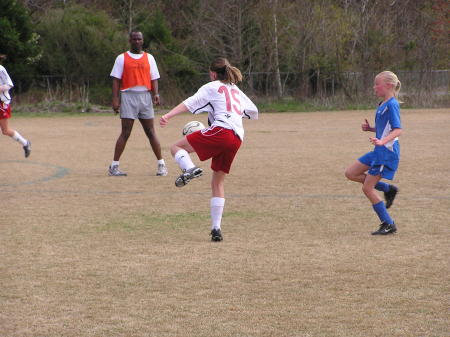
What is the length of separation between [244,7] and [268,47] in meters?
2.08

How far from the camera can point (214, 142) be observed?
7051 millimetres

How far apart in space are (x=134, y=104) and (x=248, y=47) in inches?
973

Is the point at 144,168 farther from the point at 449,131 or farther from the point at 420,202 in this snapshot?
the point at 449,131

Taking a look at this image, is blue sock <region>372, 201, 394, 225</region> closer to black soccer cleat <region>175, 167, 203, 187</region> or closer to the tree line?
black soccer cleat <region>175, 167, 203, 187</region>

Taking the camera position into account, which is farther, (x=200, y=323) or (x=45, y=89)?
(x=45, y=89)

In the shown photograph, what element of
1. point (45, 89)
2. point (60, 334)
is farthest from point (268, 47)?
point (60, 334)

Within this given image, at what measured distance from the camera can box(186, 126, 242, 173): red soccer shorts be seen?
705cm

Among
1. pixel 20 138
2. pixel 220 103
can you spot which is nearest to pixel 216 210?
pixel 220 103

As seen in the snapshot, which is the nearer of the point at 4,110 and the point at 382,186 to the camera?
the point at 382,186

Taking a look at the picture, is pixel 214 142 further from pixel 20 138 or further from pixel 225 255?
pixel 20 138

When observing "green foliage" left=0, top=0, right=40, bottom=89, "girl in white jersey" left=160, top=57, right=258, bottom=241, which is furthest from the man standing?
"green foliage" left=0, top=0, right=40, bottom=89

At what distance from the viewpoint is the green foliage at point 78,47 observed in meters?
34.7

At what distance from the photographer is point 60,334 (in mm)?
4555

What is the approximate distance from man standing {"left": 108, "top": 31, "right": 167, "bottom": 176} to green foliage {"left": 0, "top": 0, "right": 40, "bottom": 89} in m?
22.0
